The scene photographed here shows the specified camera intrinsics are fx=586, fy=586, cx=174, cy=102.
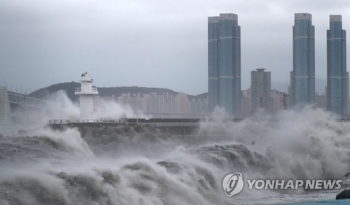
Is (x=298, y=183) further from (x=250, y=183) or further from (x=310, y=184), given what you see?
(x=250, y=183)

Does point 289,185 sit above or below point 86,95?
below

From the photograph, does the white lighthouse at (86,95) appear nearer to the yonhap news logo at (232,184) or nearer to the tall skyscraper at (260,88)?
the yonhap news logo at (232,184)

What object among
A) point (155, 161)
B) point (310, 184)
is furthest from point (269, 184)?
point (155, 161)

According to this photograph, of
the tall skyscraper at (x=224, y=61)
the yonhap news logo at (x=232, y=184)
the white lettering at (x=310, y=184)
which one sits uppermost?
the tall skyscraper at (x=224, y=61)

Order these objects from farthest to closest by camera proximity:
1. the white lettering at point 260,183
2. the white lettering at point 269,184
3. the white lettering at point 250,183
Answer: the white lettering at point 269,184 → the white lettering at point 260,183 → the white lettering at point 250,183

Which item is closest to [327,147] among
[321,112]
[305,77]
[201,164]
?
[321,112]

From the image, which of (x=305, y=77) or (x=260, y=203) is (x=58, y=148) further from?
(x=305, y=77)

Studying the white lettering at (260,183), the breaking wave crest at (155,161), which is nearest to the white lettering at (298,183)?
the breaking wave crest at (155,161)
